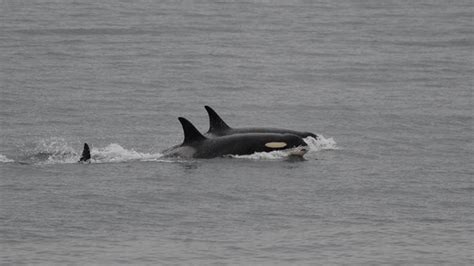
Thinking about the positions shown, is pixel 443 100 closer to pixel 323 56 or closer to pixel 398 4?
pixel 323 56

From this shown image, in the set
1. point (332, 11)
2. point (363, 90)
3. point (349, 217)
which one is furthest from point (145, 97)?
point (332, 11)

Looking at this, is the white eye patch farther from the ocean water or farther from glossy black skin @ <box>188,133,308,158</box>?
the ocean water

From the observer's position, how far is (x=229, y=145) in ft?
92.3

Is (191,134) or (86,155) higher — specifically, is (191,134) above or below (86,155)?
above

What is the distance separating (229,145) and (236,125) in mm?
5804

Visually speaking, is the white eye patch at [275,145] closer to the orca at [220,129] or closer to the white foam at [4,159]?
the orca at [220,129]

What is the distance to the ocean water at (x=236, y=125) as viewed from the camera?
822 inches

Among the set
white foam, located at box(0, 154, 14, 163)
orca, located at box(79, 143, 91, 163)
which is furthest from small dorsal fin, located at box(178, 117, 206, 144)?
white foam, located at box(0, 154, 14, 163)

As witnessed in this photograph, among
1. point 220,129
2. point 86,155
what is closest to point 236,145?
point 220,129

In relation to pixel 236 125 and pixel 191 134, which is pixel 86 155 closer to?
pixel 191 134

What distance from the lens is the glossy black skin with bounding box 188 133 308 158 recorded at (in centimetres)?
2798

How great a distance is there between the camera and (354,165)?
27562 mm

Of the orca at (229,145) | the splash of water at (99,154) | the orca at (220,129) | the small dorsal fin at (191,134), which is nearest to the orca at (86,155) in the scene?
the splash of water at (99,154)

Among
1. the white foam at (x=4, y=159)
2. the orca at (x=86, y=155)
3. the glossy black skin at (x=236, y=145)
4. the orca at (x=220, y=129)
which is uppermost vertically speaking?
the orca at (x=220, y=129)
